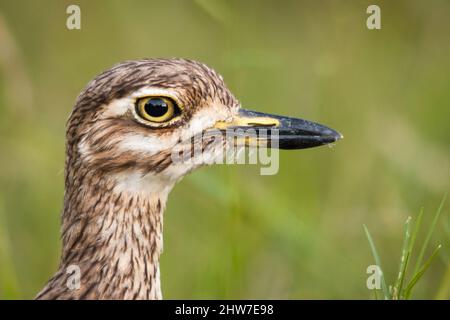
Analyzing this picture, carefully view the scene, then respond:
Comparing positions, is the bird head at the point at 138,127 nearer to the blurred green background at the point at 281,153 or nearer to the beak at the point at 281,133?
the beak at the point at 281,133

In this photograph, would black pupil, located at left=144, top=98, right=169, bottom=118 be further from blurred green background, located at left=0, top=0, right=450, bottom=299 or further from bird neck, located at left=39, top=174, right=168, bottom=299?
blurred green background, located at left=0, top=0, right=450, bottom=299

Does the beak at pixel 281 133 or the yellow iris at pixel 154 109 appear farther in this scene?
the beak at pixel 281 133

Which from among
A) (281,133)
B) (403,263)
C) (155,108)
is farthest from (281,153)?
(403,263)

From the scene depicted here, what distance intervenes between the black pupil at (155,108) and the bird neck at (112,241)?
0.35 metres

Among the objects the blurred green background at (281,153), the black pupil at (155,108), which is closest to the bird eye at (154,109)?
the black pupil at (155,108)

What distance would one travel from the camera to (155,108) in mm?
5578

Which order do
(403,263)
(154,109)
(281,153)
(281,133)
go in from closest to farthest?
(403,263) < (154,109) < (281,133) < (281,153)

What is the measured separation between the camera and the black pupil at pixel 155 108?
5.57 meters

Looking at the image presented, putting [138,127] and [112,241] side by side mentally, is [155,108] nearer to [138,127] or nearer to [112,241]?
[138,127]

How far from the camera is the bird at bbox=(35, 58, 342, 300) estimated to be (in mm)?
5570

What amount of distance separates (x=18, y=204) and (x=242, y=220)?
204cm

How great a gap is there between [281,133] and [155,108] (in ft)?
2.05
